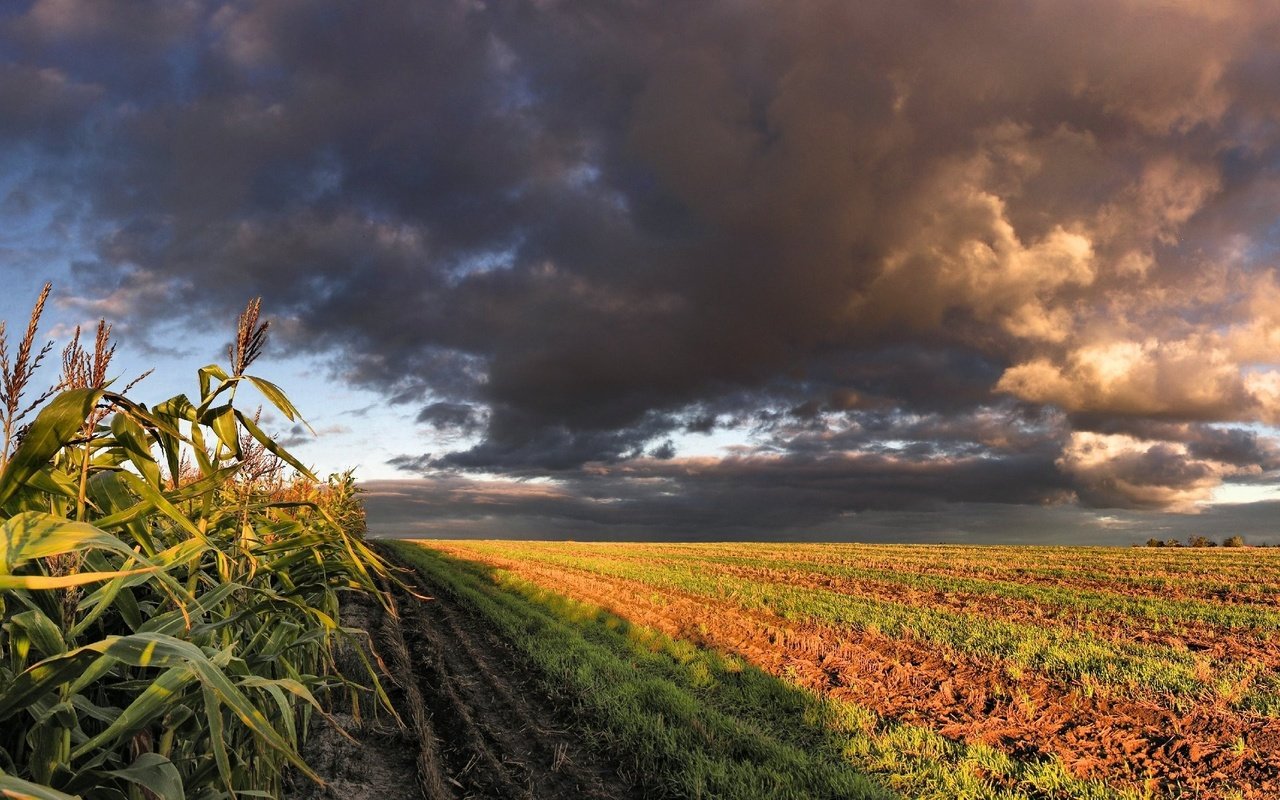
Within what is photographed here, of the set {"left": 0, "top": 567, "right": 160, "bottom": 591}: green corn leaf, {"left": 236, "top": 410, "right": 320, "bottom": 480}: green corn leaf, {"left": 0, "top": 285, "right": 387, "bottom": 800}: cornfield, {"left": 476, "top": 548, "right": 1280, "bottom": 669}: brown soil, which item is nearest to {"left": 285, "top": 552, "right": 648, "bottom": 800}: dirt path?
{"left": 0, "top": 285, "right": 387, "bottom": 800}: cornfield

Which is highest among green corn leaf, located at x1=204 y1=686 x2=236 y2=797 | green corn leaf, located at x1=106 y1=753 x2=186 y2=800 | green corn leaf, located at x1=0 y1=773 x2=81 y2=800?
green corn leaf, located at x1=0 y1=773 x2=81 y2=800

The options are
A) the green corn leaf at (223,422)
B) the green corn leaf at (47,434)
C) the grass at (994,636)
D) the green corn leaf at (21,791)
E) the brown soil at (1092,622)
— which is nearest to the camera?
the green corn leaf at (21,791)

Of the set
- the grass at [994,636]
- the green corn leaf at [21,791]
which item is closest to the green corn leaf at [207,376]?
the green corn leaf at [21,791]

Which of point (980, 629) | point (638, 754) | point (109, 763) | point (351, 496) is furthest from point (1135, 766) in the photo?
point (351, 496)

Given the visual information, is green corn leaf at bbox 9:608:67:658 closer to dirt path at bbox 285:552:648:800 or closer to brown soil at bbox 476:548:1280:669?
dirt path at bbox 285:552:648:800

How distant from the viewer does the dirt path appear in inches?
236

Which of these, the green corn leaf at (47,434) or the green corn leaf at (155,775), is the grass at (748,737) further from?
the green corn leaf at (47,434)

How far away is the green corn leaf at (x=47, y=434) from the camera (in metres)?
1.62

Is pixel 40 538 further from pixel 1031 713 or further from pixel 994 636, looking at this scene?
pixel 994 636

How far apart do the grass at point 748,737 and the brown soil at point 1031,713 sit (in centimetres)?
55

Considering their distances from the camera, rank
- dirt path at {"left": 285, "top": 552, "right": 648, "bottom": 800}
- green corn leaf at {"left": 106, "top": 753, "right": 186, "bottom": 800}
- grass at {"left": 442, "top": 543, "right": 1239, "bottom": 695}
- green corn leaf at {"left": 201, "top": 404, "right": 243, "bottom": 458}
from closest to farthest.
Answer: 1. green corn leaf at {"left": 106, "top": 753, "right": 186, "bottom": 800}
2. green corn leaf at {"left": 201, "top": 404, "right": 243, "bottom": 458}
3. dirt path at {"left": 285, "top": 552, "right": 648, "bottom": 800}
4. grass at {"left": 442, "top": 543, "right": 1239, "bottom": 695}

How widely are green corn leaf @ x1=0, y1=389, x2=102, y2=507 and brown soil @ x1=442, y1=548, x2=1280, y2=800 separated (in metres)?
8.46

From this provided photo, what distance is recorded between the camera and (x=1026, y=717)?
27.2 ft

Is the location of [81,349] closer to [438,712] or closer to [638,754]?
[638,754]
